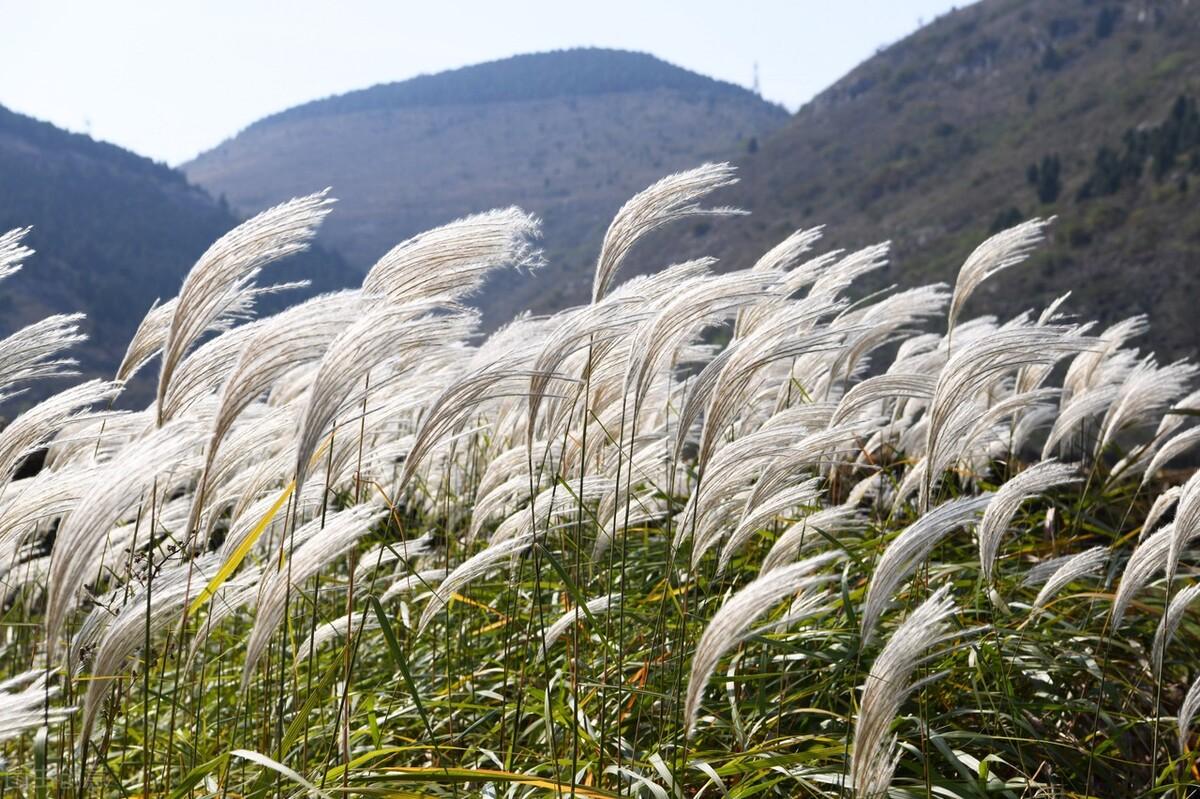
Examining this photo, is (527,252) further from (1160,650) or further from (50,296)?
(50,296)

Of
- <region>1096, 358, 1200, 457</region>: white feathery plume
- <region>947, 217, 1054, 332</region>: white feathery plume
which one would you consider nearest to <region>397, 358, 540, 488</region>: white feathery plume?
<region>947, 217, 1054, 332</region>: white feathery plume

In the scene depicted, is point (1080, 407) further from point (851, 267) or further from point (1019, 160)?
point (1019, 160)

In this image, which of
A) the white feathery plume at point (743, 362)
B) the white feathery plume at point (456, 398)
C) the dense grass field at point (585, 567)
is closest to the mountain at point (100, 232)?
the dense grass field at point (585, 567)

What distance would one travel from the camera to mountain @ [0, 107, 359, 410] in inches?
4422

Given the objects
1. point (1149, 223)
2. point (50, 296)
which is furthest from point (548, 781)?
point (50, 296)

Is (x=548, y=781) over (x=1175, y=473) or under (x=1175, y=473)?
over

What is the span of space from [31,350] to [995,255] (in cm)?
299

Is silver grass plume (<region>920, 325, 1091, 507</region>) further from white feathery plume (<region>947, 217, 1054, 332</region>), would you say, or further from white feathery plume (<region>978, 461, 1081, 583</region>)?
white feathery plume (<region>947, 217, 1054, 332</region>)

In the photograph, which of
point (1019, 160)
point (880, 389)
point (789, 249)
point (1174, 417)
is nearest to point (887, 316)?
point (789, 249)

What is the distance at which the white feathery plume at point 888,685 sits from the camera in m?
1.68

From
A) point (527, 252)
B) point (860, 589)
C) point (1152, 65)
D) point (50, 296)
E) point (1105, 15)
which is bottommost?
point (50, 296)

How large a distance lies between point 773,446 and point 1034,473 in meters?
0.62

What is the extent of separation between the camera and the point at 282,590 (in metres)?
2.10

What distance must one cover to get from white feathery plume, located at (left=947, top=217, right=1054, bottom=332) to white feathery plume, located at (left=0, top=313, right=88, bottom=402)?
8.74 feet
